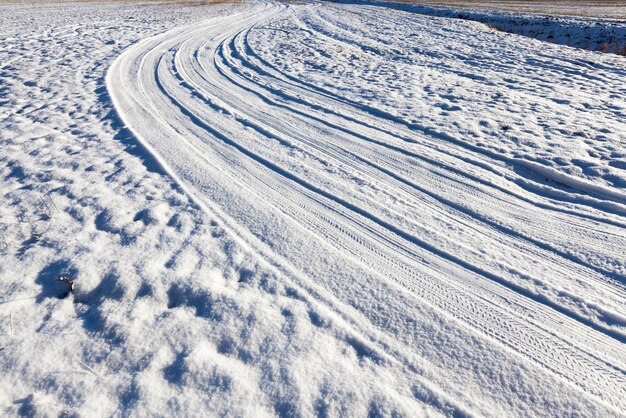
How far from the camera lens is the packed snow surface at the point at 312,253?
90.8 inches

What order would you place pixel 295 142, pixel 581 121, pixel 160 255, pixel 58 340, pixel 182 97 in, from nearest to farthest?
pixel 58 340, pixel 160 255, pixel 295 142, pixel 581 121, pixel 182 97

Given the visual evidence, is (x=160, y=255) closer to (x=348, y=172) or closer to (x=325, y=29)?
(x=348, y=172)

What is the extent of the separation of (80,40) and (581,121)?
14.2 meters

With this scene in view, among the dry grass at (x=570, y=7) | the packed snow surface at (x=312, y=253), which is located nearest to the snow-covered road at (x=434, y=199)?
the packed snow surface at (x=312, y=253)

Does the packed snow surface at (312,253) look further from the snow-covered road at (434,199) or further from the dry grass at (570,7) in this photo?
the dry grass at (570,7)

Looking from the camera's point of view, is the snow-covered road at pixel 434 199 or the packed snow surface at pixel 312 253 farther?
the snow-covered road at pixel 434 199

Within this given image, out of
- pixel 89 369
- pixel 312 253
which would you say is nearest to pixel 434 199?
pixel 312 253

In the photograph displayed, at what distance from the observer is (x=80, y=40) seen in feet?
41.3

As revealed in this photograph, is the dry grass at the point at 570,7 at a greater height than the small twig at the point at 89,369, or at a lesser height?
greater

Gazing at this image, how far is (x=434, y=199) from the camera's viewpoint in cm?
408

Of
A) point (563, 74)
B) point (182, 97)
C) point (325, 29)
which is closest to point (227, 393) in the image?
point (182, 97)

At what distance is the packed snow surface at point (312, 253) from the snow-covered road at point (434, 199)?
0.07 ft

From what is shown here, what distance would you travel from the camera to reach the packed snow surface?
2307 millimetres

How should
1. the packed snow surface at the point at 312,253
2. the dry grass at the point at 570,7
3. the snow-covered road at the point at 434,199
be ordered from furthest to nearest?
the dry grass at the point at 570,7
the snow-covered road at the point at 434,199
the packed snow surface at the point at 312,253
